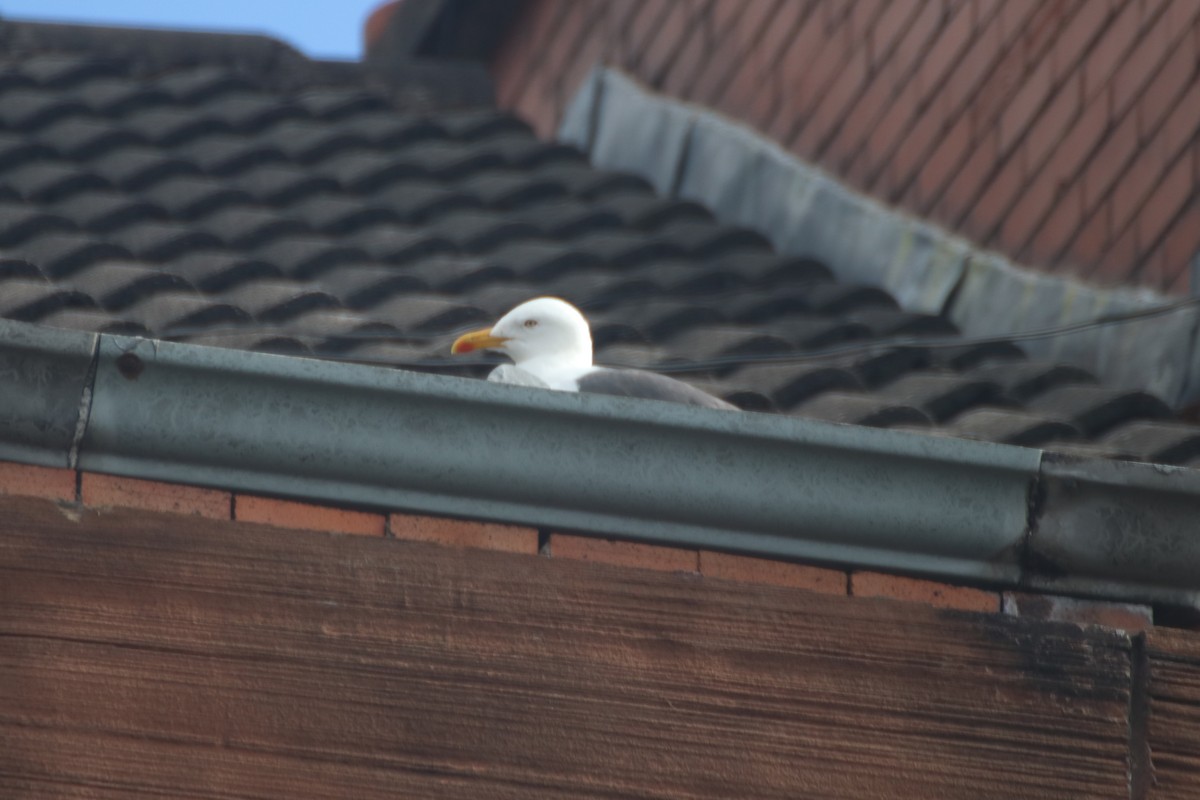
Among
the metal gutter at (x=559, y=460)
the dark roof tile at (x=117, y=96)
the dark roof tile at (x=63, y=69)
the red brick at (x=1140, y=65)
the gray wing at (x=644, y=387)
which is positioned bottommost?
the metal gutter at (x=559, y=460)

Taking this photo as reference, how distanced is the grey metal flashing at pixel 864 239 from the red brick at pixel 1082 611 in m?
1.46

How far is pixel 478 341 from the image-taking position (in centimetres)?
383

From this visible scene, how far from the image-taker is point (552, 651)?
2186mm

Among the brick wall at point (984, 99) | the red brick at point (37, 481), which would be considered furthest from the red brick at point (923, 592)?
the brick wall at point (984, 99)

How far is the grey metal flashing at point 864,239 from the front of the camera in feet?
A: 12.8

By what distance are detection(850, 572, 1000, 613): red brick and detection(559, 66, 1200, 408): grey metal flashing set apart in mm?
1522

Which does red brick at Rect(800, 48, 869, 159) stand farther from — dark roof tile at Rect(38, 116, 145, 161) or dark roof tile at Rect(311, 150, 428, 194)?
dark roof tile at Rect(38, 116, 145, 161)

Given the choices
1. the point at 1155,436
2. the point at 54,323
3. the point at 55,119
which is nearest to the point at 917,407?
the point at 1155,436

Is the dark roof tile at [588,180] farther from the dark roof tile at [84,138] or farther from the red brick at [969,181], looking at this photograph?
the dark roof tile at [84,138]

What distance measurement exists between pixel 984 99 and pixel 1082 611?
2.51 metres

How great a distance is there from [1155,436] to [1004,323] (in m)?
1.01

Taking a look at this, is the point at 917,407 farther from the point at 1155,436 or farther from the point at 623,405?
the point at 623,405

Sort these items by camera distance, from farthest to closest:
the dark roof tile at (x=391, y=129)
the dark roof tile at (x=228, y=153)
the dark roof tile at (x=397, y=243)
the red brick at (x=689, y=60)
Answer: the red brick at (x=689, y=60) < the dark roof tile at (x=391, y=129) < the dark roof tile at (x=228, y=153) < the dark roof tile at (x=397, y=243)

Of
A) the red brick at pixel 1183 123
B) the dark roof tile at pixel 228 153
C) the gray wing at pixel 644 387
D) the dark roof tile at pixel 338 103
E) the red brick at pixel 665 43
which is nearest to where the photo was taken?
the gray wing at pixel 644 387
